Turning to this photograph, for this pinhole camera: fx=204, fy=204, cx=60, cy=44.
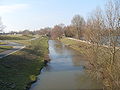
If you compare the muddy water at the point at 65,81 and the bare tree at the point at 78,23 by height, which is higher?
the bare tree at the point at 78,23

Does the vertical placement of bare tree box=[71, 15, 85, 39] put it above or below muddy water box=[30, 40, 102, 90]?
above

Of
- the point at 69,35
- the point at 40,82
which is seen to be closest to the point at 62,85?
the point at 40,82

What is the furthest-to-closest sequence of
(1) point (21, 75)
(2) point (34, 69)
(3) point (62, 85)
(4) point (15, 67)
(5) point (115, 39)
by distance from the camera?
1. (2) point (34, 69)
2. (4) point (15, 67)
3. (1) point (21, 75)
4. (3) point (62, 85)
5. (5) point (115, 39)

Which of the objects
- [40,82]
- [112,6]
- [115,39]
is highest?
[112,6]

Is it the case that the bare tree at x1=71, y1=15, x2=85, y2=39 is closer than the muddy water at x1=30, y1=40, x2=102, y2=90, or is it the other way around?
the muddy water at x1=30, y1=40, x2=102, y2=90

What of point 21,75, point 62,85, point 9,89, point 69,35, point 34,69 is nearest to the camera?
point 9,89

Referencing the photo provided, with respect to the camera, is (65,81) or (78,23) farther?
(78,23)

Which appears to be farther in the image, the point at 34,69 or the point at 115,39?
the point at 34,69

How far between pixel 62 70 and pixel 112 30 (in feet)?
42.4

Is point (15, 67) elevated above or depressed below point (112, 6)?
below

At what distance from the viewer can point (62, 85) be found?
21.0 metres

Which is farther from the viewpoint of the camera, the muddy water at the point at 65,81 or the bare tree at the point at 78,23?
the bare tree at the point at 78,23

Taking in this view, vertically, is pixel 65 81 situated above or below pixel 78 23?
below

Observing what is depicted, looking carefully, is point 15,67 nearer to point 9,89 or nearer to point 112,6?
point 9,89
